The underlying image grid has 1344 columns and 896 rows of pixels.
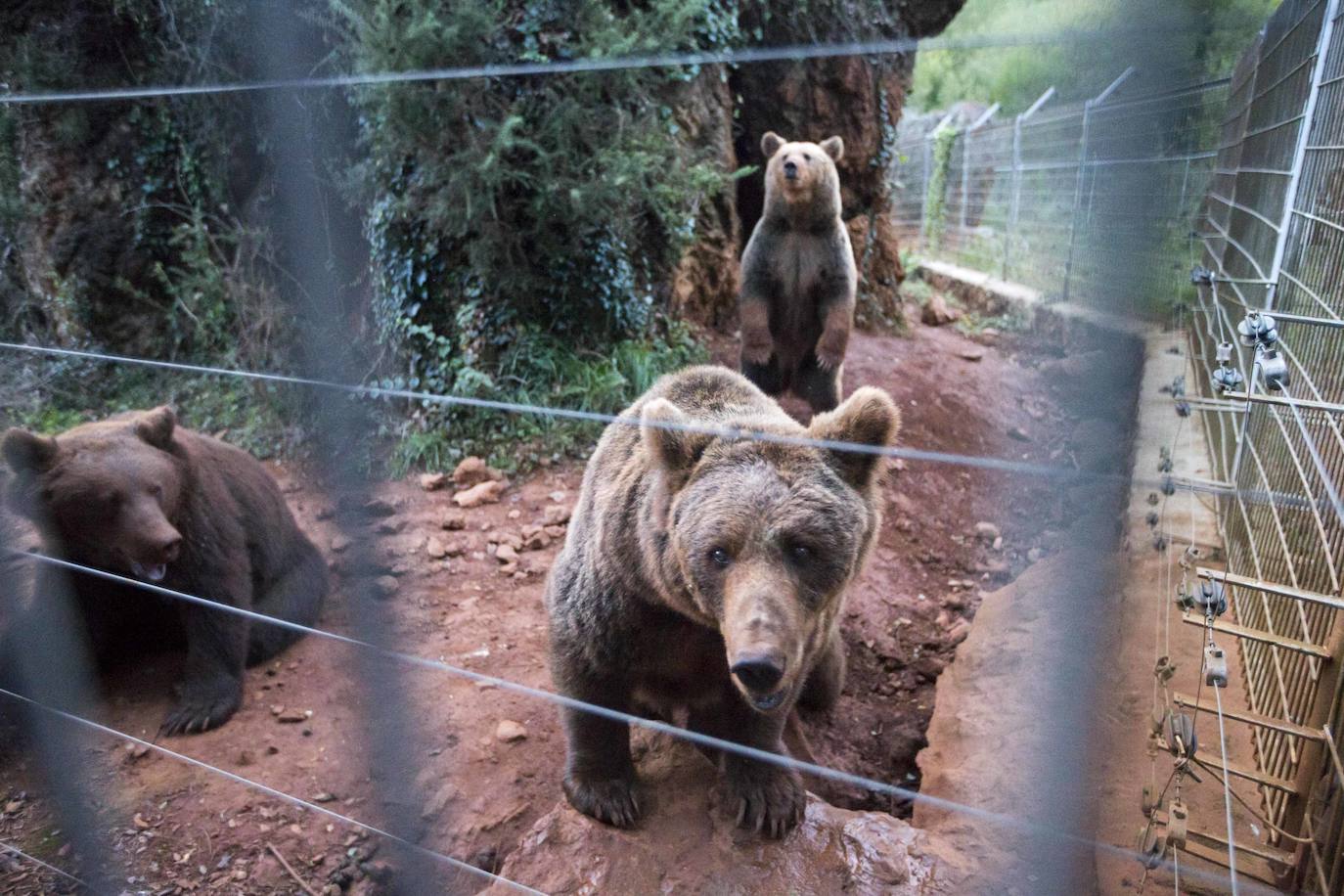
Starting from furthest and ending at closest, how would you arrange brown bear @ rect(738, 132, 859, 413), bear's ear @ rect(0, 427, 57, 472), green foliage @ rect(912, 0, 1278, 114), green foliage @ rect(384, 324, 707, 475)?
brown bear @ rect(738, 132, 859, 413)
green foliage @ rect(384, 324, 707, 475)
bear's ear @ rect(0, 427, 57, 472)
green foliage @ rect(912, 0, 1278, 114)

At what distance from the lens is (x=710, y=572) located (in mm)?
2039

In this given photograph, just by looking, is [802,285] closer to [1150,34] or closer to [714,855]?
[714,855]

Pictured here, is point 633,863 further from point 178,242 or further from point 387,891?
point 178,242

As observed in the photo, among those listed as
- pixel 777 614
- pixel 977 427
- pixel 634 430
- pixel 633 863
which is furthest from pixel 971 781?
pixel 977 427

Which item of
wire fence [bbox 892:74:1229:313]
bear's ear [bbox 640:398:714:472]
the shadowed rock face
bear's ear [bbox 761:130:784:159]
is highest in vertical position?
bear's ear [bbox 761:130:784:159]

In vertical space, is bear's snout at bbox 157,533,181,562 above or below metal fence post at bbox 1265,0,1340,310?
below

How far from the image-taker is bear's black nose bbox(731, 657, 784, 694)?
5.88 ft

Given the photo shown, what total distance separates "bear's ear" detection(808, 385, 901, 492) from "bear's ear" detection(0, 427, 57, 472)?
10.8ft

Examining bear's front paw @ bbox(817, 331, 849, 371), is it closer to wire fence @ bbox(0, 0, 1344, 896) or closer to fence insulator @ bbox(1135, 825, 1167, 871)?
wire fence @ bbox(0, 0, 1344, 896)

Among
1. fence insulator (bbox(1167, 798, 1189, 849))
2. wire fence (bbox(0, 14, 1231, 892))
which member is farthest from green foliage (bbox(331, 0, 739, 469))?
fence insulator (bbox(1167, 798, 1189, 849))

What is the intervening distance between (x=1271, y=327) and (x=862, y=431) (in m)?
0.92

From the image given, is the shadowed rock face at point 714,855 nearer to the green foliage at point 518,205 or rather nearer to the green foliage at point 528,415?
the green foliage at point 528,415

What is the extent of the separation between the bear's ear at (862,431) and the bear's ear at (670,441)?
341 millimetres

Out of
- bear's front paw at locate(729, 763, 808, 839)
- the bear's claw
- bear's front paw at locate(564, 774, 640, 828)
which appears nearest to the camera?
bear's front paw at locate(729, 763, 808, 839)
